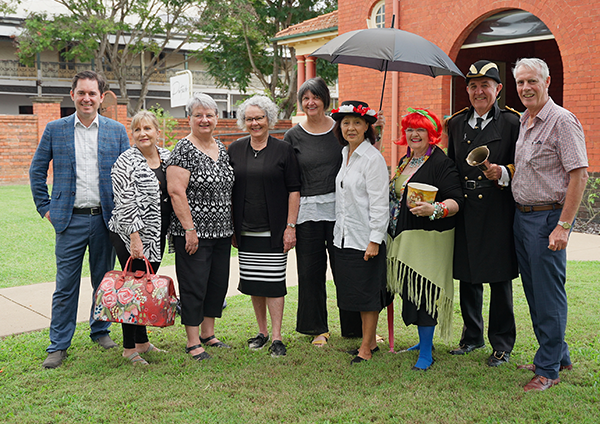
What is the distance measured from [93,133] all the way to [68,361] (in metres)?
1.81

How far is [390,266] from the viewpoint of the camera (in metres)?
4.32

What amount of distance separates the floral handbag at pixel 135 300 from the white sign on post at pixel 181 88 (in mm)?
6324

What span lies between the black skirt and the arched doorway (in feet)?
27.7

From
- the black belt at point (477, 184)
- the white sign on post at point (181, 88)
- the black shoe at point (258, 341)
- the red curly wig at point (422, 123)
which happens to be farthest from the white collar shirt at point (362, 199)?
the white sign on post at point (181, 88)

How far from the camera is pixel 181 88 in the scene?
10477mm

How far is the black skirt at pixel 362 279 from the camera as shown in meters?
4.32

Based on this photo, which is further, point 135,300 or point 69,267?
point 69,267

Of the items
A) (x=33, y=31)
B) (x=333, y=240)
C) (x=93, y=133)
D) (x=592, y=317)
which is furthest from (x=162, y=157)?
(x=33, y=31)

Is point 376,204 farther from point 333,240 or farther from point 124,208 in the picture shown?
point 124,208

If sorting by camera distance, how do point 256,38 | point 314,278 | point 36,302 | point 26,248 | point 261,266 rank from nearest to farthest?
point 261,266
point 314,278
point 36,302
point 26,248
point 256,38

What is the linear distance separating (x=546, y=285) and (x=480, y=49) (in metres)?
12.0

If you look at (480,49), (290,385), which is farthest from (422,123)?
(480,49)

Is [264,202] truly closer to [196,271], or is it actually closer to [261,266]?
[261,266]

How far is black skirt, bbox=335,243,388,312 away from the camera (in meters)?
4.32
